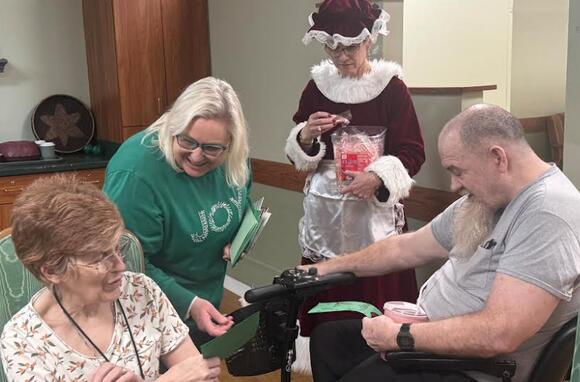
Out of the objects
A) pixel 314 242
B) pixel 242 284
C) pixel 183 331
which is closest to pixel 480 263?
pixel 183 331

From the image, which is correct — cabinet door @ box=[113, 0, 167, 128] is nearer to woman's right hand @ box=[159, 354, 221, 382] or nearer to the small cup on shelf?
the small cup on shelf

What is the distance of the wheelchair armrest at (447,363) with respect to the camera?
1.55 meters

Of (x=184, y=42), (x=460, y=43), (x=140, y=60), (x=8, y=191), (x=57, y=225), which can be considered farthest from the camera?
(x=184, y=42)

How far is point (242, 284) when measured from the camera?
4312 millimetres

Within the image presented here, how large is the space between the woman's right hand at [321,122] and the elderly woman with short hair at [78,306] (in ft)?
3.59

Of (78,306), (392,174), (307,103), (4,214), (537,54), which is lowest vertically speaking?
(4,214)

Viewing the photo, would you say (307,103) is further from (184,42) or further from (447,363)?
(184,42)

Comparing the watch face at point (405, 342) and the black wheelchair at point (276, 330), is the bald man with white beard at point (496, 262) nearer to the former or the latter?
the watch face at point (405, 342)

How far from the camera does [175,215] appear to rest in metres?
1.89

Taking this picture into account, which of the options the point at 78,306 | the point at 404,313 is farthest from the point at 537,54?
the point at 78,306

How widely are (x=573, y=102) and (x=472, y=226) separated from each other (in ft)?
1.90

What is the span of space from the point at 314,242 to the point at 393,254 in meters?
0.54

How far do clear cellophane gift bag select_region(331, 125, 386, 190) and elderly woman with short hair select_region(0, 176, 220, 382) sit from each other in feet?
3.48

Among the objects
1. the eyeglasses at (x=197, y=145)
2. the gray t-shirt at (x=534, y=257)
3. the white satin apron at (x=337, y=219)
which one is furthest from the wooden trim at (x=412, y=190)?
the eyeglasses at (x=197, y=145)
